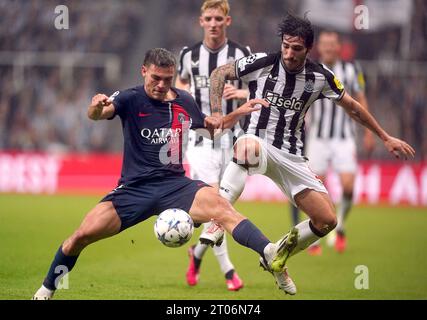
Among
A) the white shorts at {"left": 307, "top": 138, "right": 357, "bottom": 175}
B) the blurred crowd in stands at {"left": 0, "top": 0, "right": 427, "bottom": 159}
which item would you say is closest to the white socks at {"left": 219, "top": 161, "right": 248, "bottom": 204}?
the white shorts at {"left": 307, "top": 138, "right": 357, "bottom": 175}

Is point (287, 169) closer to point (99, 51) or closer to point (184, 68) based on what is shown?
point (184, 68)

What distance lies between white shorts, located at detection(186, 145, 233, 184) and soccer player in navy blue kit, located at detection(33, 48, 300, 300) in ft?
4.58

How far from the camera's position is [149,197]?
6.39 meters

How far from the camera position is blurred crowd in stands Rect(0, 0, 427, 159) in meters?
18.5

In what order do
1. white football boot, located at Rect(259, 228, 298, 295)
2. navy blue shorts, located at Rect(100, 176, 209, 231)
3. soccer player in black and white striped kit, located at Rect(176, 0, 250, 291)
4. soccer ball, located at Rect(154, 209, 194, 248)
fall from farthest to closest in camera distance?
soccer player in black and white striped kit, located at Rect(176, 0, 250, 291)
navy blue shorts, located at Rect(100, 176, 209, 231)
soccer ball, located at Rect(154, 209, 194, 248)
white football boot, located at Rect(259, 228, 298, 295)

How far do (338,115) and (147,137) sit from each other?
16.9 ft

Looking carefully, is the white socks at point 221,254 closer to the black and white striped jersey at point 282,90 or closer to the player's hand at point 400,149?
the black and white striped jersey at point 282,90

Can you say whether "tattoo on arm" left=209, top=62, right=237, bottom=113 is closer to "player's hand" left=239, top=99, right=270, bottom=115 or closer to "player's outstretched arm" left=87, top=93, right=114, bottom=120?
"player's hand" left=239, top=99, right=270, bottom=115

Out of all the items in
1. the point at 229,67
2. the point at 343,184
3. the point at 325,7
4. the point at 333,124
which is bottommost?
the point at 343,184

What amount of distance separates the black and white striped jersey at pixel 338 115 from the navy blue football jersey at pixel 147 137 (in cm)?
471

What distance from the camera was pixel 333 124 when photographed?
438 inches
